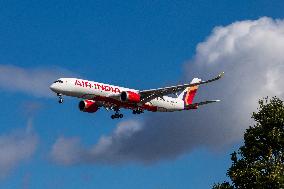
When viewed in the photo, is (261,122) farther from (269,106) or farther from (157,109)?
(157,109)

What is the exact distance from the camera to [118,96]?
98625 mm

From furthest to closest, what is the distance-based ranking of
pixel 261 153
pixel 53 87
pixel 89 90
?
1. pixel 89 90
2. pixel 53 87
3. pixel 261 153

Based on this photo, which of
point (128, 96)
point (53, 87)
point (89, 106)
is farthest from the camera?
point (89, 106)

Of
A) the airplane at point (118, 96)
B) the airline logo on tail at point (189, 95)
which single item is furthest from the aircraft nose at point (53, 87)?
the airline logo on tail at point (189, 95)

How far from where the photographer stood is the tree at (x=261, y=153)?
182 feet

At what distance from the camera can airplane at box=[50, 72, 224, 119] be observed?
95.7 metres

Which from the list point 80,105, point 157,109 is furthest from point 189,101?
point 80,105

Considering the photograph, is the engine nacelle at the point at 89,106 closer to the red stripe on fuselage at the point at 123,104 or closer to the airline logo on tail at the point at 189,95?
the red stripe on fuselage at the point at 123,104

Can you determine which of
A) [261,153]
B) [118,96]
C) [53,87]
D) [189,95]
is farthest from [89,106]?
[261,153]

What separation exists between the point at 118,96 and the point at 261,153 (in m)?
43.6

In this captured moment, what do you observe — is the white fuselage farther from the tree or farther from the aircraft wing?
the tree

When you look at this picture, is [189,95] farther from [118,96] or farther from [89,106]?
A: [118,96]

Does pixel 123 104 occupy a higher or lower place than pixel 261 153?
higher

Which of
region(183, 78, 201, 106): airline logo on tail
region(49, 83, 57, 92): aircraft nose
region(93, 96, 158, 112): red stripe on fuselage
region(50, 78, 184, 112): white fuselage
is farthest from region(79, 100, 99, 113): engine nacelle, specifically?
region(183, 78, 201, 106): airline logo on tail
